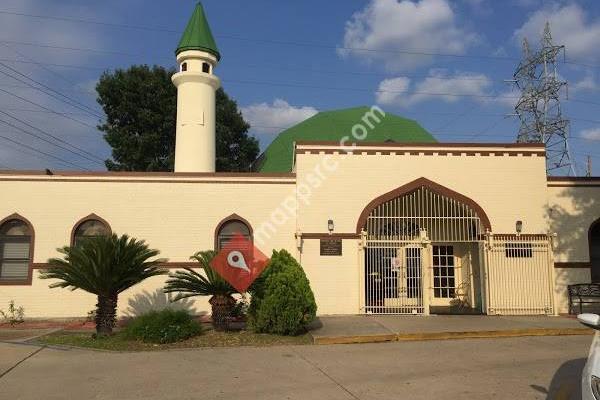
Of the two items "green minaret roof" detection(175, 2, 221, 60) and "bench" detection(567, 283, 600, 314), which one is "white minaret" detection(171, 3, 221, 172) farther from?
"bench" detection(567, 283, 600, 314)

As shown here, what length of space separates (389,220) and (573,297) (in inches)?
222

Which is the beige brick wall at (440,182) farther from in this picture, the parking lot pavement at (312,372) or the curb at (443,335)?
the parking lot pavement at (312,372)

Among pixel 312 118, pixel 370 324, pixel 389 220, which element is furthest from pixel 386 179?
pixel 312 118

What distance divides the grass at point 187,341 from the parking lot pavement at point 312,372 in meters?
0.46

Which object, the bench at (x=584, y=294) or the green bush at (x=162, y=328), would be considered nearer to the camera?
the green bush at (x=162, y=328)

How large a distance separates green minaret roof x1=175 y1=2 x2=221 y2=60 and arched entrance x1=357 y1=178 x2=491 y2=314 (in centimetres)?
1066

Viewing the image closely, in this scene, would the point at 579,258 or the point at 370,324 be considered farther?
the point at 579,258

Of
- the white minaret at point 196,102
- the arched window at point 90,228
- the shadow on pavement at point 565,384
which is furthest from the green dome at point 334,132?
the shadow on pavement at point 565,384

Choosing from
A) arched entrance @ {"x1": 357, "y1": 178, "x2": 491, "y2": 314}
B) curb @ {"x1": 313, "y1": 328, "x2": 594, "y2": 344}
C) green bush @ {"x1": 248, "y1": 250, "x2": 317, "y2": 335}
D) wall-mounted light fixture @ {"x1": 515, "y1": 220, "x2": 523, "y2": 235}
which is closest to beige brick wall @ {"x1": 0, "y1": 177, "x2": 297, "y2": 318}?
arched entrance @ {"x1": 357, "y1": 178, "x2": 491, "y2": 314}

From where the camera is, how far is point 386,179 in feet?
50.5

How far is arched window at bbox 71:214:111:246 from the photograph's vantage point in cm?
1507

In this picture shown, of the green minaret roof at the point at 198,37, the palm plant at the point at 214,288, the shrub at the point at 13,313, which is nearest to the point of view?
the palm plant at the point at 214,288

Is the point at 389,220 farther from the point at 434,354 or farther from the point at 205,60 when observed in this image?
the point at 205,60

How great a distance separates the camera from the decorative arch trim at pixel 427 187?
15.2 meters
